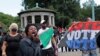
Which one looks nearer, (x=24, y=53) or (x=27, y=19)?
(x=24, y=53)

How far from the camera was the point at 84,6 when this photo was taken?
130 metres

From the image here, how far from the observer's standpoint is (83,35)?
15.0 meters

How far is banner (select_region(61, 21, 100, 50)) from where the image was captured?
1489cm

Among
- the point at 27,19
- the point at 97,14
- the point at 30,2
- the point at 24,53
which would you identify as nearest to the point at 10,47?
the point at 24,53

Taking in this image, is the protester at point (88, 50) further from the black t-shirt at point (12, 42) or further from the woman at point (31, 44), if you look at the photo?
the woman at point (31, 44)

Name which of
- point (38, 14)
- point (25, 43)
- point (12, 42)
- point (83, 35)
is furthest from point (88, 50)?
point (38, 14)

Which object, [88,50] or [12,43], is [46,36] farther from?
[12,43]

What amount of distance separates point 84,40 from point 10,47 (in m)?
4.00

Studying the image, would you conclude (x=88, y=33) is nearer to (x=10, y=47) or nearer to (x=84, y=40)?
(x=84, y=40)

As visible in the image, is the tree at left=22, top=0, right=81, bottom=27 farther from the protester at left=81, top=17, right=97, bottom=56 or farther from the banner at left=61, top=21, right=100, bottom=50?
the protester at left=81, top=17, right=97, bottom=56

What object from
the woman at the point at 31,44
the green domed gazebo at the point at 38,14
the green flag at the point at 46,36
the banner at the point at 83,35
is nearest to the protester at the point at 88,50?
the banner at the point at 83,35

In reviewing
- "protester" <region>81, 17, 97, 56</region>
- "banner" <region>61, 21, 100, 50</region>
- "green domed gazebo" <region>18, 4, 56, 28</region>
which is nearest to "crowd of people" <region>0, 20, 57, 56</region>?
"banner" <region>61, 21, 100, 50</region>

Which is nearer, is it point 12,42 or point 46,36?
point 12,42

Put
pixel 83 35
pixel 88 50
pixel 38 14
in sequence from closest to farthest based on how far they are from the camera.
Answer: pixel 88 50, pixel 83 35, pixel 38 14
